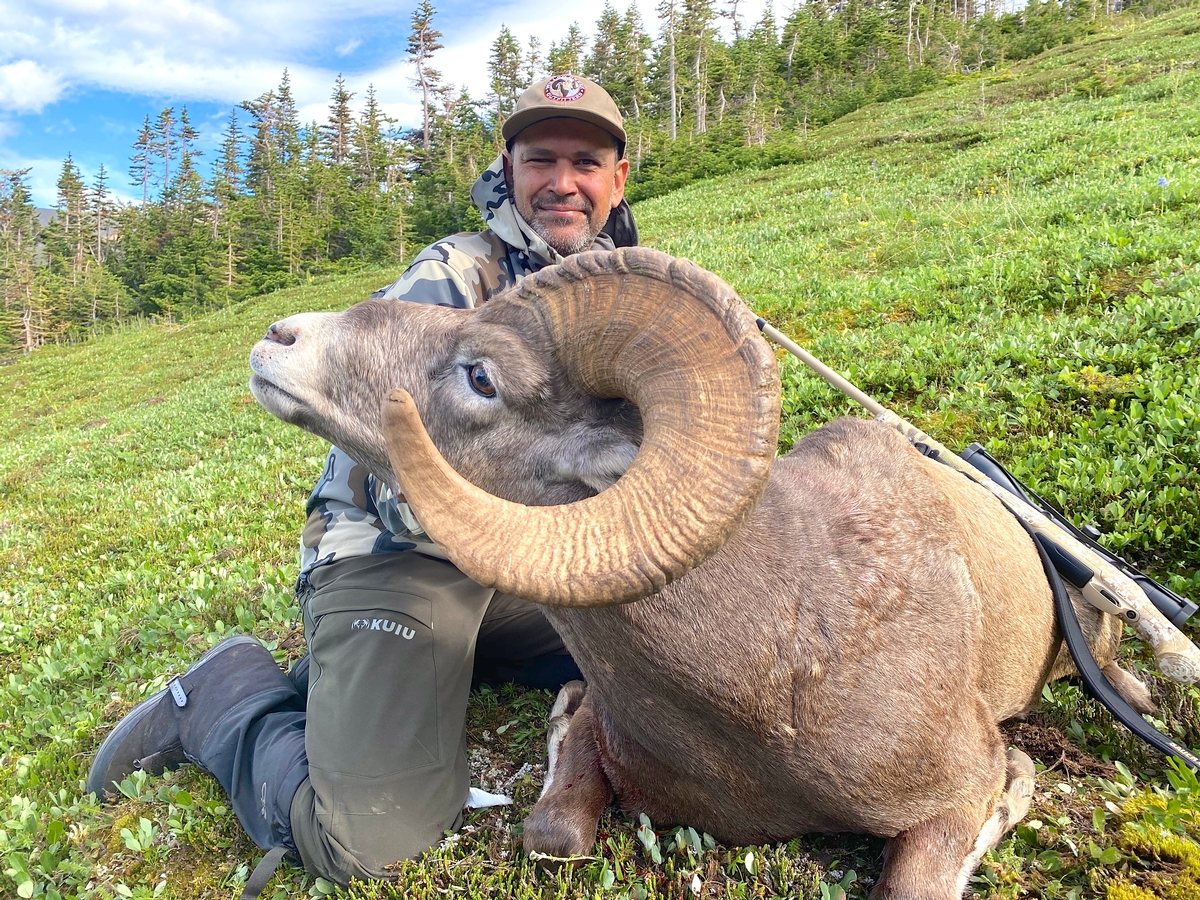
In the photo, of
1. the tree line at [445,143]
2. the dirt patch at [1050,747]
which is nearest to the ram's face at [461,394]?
the dirt patch at [1050,747]

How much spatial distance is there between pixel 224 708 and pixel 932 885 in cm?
391

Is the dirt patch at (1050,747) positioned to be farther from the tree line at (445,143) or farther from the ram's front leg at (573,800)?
the tree line at (445,143)

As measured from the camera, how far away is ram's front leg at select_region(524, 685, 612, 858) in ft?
10.3

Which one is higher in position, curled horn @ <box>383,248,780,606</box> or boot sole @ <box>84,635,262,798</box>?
curled horn @ <box>383,248,780,606</box>

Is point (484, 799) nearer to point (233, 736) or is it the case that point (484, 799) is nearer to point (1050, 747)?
point (233, 736)

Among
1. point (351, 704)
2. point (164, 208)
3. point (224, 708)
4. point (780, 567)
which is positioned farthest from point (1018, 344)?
point (164, 208)

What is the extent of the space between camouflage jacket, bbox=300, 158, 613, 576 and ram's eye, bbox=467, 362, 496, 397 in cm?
100

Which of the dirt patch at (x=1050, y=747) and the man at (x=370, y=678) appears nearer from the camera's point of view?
the dirt patch at (x=1050, y=747)

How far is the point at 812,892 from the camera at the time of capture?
114 inches

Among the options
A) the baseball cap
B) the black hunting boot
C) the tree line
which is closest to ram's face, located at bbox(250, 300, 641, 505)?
the black hunting boot

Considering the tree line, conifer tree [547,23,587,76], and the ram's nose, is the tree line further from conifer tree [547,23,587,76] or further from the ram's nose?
the ram's nose

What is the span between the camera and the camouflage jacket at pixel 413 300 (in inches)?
161

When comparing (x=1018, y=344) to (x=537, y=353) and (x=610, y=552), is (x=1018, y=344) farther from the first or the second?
(x=610, y=552)

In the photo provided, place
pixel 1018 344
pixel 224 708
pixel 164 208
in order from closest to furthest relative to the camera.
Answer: pixel 224 708
pixel 1018 344
pixel 164 208
